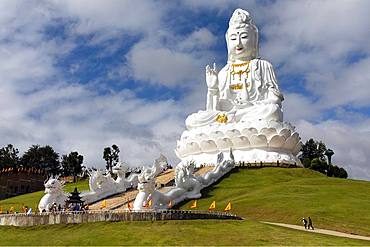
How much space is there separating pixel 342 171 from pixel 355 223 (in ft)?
131

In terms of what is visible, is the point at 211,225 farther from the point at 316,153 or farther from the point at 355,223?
the point at 316,153

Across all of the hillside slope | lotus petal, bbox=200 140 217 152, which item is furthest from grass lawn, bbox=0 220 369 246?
lotus petal, bbox=200 140 217 152

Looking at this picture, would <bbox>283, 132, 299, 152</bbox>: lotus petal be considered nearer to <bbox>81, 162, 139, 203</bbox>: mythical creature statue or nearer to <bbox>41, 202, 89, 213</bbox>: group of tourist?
<bbox>81, 162, 139, 203</bbox>: mythical creature statue

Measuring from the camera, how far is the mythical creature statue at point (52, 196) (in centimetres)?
3045

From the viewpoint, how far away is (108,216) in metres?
21.1

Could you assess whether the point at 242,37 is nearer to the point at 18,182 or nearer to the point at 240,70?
the point at 240,70

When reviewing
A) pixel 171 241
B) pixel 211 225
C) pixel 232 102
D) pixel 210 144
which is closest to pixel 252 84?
pixel 232 102

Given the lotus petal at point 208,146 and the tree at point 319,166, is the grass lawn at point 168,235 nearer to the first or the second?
the lotus petal at point 208,146

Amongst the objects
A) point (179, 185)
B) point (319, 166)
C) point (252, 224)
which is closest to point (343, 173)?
point (319, 166)

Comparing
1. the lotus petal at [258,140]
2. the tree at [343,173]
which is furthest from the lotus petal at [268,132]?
the tree at [343,173]

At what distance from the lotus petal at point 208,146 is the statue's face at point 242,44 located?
35.3ft

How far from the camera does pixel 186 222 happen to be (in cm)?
2066

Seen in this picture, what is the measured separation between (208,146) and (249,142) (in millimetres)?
4179

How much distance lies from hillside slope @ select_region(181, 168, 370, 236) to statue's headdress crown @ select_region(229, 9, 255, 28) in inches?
784
